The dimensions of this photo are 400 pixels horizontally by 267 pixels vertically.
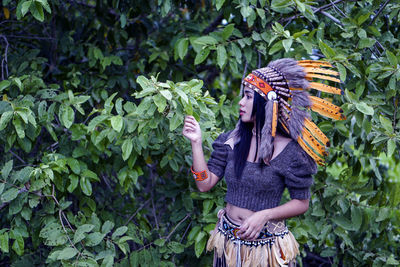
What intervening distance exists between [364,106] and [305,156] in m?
0.52

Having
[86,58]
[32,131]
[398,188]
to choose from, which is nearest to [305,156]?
[398,188]

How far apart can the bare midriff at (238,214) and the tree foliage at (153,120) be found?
46cm

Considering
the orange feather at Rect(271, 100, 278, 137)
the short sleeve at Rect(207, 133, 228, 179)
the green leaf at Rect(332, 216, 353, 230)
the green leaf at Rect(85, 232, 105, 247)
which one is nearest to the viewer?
the orange feather at Rect(271, 100, 278, 137)

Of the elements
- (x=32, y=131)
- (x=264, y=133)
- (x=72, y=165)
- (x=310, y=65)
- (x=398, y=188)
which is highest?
(x=310, y=65)

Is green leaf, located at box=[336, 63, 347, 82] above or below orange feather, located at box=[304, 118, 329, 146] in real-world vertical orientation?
above

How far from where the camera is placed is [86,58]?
3834 millimetres

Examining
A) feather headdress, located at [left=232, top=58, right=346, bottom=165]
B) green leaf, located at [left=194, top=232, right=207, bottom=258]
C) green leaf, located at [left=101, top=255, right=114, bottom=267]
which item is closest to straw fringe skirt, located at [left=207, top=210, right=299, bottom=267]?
feather headdress, located at [left=232, top=58, right=346, bottom=165]

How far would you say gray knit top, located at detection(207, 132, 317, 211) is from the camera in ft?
7.22

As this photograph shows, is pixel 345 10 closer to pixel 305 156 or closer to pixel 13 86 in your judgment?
pixel 305 156

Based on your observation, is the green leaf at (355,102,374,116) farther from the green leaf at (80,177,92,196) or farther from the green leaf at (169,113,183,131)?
the green leaf at (80,177,92,196)

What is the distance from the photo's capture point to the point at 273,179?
7.28ft

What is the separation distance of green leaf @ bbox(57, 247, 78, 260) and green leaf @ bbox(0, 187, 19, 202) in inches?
16.1

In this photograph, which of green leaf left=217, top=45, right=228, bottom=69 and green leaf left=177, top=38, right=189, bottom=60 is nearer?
green leaf left=217, top=45, right=228, bottom=69

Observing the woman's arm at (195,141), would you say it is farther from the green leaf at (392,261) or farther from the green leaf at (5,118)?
the green leaf at (392,261)
